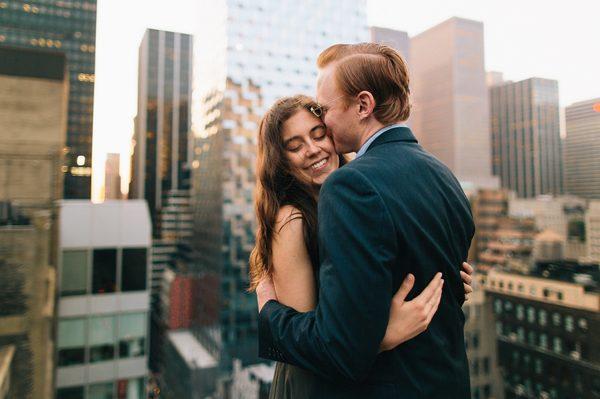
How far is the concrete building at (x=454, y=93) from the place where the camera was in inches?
119

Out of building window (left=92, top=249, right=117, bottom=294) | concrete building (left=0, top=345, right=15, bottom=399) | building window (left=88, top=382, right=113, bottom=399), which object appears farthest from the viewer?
building window (left=92, top=249, right=117, bottom=294)

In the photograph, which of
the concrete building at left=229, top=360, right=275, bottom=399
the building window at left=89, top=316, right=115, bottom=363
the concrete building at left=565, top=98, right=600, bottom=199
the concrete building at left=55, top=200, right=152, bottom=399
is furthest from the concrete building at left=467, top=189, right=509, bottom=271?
the building window at left=89, top=316, right=115, bottom=363

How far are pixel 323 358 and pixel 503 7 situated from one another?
3.19 metres

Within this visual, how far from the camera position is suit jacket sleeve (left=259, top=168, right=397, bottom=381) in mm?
542

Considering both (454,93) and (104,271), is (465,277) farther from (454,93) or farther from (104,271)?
(454,93)

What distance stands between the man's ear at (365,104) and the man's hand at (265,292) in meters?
0.35

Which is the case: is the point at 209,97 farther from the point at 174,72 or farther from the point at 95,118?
the point at 95,118

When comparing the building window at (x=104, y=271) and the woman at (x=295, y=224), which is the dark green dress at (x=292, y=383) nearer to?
the woman at (x=295, y=224)

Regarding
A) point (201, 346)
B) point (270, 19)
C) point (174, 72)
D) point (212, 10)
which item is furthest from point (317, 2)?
point (201, 346)

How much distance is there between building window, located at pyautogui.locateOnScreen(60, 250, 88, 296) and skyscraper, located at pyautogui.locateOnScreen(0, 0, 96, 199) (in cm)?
183

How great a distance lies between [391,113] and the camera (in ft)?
2.38

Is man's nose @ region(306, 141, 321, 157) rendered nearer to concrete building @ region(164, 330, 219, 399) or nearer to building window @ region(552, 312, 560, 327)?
building window @ region(552, 312, 560, 327)

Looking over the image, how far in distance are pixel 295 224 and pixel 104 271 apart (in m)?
3.90

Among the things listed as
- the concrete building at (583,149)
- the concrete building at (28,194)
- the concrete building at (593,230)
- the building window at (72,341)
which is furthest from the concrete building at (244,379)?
the concrete building at (28,194)
